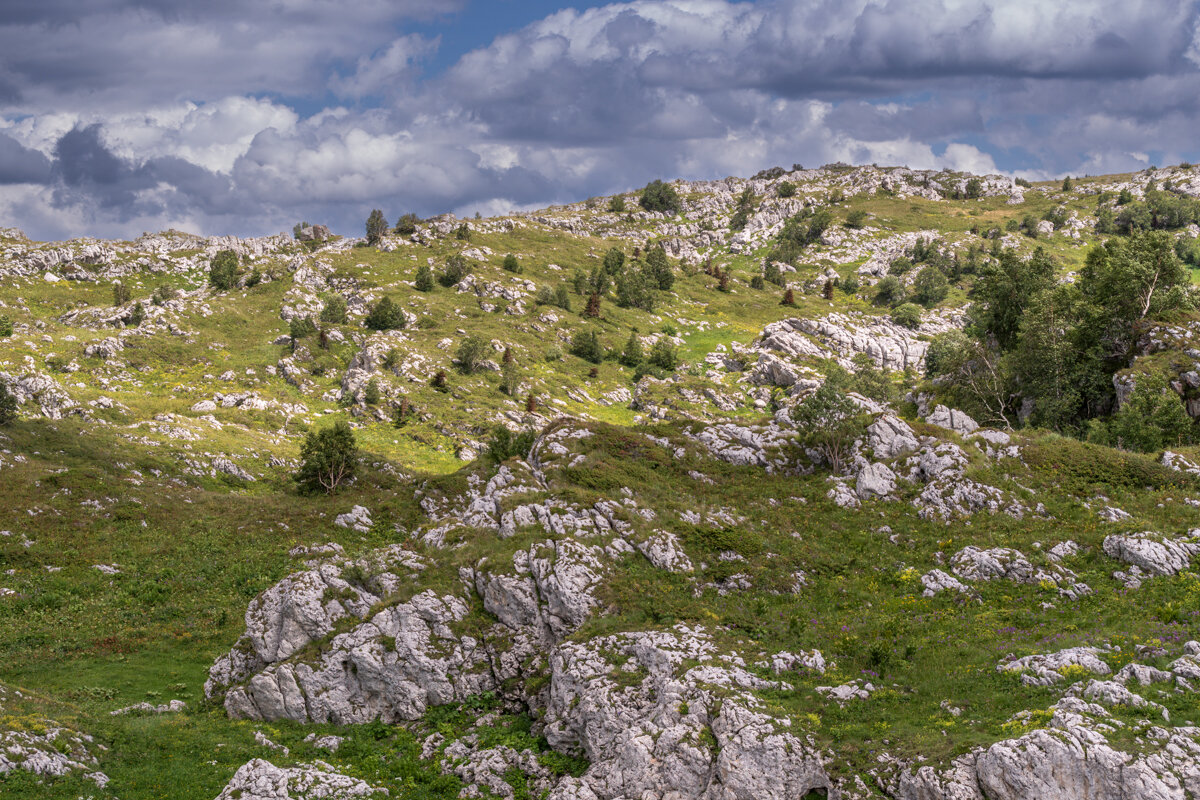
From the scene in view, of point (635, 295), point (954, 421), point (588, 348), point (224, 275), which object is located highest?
point (954, 421)

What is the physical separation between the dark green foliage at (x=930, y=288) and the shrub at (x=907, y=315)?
15471 mm

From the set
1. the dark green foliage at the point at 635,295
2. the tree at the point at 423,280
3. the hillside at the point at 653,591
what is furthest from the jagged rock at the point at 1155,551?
the dark green foliage at the point at 635,295

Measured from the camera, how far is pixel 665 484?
4766 centimetres

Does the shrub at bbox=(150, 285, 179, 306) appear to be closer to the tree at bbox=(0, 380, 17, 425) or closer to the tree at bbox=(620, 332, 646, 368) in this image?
the tree at bbox=(0, 380, 17, 425)

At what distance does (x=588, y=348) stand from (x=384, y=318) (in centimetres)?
3755

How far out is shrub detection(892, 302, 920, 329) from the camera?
156125mm

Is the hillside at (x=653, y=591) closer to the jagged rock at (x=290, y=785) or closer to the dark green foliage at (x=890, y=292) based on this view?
the jagged rock at (x=290, y=785)

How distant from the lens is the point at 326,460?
67.4m

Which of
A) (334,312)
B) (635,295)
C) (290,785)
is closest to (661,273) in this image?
(635,295)

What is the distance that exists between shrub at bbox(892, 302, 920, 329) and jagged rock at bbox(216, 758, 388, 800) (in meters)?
157

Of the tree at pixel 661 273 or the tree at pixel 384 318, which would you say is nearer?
the tree at pixel 384 318

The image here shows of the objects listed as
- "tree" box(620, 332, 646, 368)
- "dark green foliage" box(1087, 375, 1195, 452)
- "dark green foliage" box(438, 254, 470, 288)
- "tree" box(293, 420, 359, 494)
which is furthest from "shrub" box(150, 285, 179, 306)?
"dark green foliage" box(1087, 375, 1195, 452)

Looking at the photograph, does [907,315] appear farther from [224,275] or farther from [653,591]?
[224,275]

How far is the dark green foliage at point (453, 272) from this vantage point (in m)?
148
